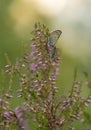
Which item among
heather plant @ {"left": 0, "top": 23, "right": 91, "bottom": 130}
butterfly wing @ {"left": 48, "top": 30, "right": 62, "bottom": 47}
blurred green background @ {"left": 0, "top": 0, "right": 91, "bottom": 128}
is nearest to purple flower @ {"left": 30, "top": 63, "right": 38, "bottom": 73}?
heather plant @ {"left": 0, "top": 23, "right": 91, "bottom": 130}

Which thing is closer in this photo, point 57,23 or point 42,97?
point 42,97

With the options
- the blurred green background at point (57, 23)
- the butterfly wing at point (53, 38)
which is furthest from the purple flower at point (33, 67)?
the blurred green background at point (57, 23)

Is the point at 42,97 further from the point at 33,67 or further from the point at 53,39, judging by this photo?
the point at 53,39

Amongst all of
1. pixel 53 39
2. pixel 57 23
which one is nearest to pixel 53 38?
pixel 53 39

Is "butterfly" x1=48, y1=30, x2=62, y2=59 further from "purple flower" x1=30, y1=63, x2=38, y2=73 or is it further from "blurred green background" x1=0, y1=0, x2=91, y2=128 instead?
"blurred green background" x1=0, y1=0, x2=91, y2=128

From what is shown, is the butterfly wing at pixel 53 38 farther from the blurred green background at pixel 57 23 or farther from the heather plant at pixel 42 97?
the blurred green background at pixel 57 23

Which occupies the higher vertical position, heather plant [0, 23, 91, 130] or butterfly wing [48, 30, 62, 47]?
butterfly wing [48, 30, 62, 47]
